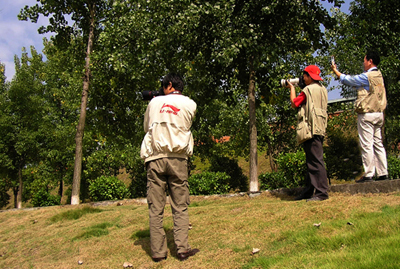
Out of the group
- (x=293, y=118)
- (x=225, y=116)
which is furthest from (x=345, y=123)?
(x=225, y=116)

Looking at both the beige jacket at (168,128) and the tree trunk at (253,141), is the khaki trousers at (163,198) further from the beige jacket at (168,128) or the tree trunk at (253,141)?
the tree trunk at (253,141)

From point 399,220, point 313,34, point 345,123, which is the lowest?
point 399,220

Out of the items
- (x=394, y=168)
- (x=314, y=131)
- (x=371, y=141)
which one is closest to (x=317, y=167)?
(x=314, y=131)

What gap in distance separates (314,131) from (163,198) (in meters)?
2.79

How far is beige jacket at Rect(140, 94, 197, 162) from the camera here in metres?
4.43

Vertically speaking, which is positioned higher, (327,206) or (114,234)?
(327,206)

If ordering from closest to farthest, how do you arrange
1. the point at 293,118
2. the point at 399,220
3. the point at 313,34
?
1. the point at 399,220
2. the point at 313,34
3. the point at 293,118

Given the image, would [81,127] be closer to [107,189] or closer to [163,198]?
[107,189]

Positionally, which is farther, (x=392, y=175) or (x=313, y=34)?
(x=392, y=175)

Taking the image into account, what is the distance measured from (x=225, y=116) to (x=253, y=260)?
58.5 ft

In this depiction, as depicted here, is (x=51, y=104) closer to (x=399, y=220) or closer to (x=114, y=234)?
(x=114, y=234)

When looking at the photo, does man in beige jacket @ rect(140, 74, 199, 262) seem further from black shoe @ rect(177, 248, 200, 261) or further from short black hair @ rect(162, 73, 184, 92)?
short black hair @ rect(162, 73, 184, 92)

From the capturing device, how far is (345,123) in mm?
21281

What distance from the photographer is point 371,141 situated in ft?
20.6
